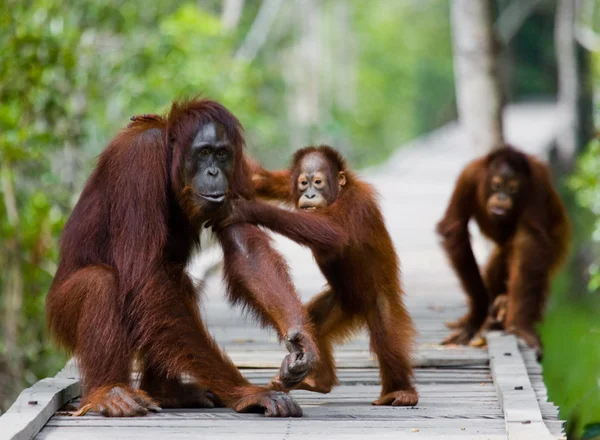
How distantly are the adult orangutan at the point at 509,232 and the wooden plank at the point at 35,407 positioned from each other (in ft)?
8.01

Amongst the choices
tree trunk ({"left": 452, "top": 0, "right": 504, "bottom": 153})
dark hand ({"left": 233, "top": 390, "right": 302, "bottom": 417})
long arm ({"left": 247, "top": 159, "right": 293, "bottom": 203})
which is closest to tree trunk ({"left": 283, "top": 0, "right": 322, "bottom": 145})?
tree trunk ({"left": 452, "top": 0, "right": 504, "bottom": 153})

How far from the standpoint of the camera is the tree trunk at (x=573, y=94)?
14.7 metres

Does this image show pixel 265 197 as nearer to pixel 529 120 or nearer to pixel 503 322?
pixel 503 322

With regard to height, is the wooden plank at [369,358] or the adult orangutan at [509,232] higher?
the adult orangutan at [509,232]

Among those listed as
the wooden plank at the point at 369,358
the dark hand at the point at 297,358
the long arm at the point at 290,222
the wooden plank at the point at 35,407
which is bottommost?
the wooden plank at the point at 369,358

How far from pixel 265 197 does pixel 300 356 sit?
1.48m

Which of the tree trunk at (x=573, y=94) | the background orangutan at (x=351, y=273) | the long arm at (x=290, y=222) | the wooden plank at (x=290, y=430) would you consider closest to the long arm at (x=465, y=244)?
the background orangutan at (x=351, y=273)

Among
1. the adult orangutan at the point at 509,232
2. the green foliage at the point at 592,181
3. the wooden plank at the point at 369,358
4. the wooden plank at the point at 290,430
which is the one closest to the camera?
the wooden plank at the point at 290,430

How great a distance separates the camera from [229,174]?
415 cm

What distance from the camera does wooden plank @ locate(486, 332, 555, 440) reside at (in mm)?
3656

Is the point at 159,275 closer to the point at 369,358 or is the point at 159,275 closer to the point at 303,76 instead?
the point at 369,358

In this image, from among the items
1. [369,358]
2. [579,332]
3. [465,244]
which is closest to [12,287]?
[369,358]

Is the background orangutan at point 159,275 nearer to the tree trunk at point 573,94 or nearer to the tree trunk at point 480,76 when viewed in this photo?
the tree trunk at point 480,76

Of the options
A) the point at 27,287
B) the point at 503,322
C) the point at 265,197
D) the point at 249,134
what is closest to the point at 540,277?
the point at 503,322
